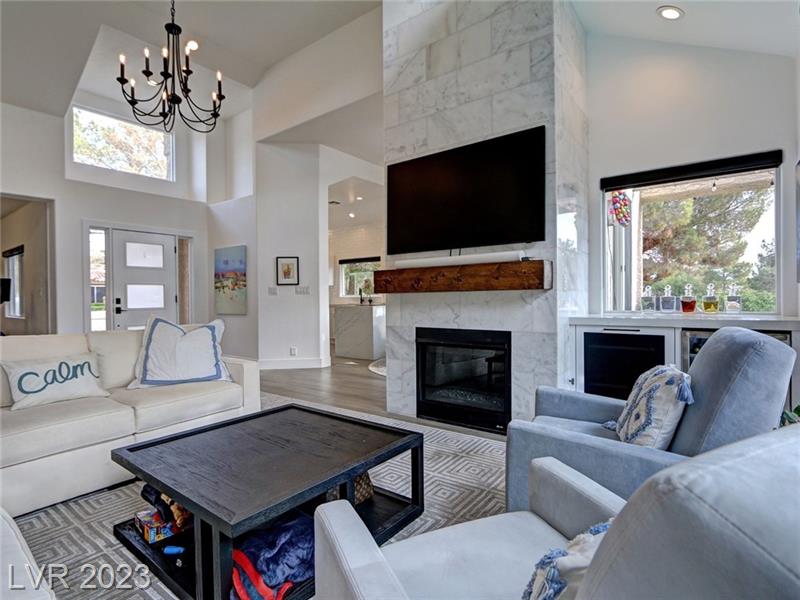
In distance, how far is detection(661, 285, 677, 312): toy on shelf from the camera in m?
3.40

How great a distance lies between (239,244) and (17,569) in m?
6.10

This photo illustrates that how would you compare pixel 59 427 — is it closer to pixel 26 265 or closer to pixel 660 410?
pixel 660 410

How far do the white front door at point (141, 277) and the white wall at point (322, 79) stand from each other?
242cm

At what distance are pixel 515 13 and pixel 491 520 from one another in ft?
11.1

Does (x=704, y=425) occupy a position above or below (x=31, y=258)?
below

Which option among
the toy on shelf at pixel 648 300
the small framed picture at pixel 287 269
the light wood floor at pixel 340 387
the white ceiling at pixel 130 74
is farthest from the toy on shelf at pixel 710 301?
the white ceiling at pixel 130 74

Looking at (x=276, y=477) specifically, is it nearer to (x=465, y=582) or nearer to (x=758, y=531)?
(x=465, y=582)

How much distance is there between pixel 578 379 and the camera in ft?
10.7

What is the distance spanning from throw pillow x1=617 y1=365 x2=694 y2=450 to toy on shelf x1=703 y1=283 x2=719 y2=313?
2.04 meters

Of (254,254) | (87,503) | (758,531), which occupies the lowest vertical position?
(87,503)

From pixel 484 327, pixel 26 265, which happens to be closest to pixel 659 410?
pixel 484 327

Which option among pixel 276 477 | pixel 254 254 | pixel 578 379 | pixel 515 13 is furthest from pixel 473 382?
pixel 254 254

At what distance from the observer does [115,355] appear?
288 cm

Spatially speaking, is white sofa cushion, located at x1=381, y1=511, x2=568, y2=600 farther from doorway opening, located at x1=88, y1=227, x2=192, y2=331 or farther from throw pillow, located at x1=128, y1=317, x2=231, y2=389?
doorway opening, located at x1=88, y1=227, x2=192, y2=331
